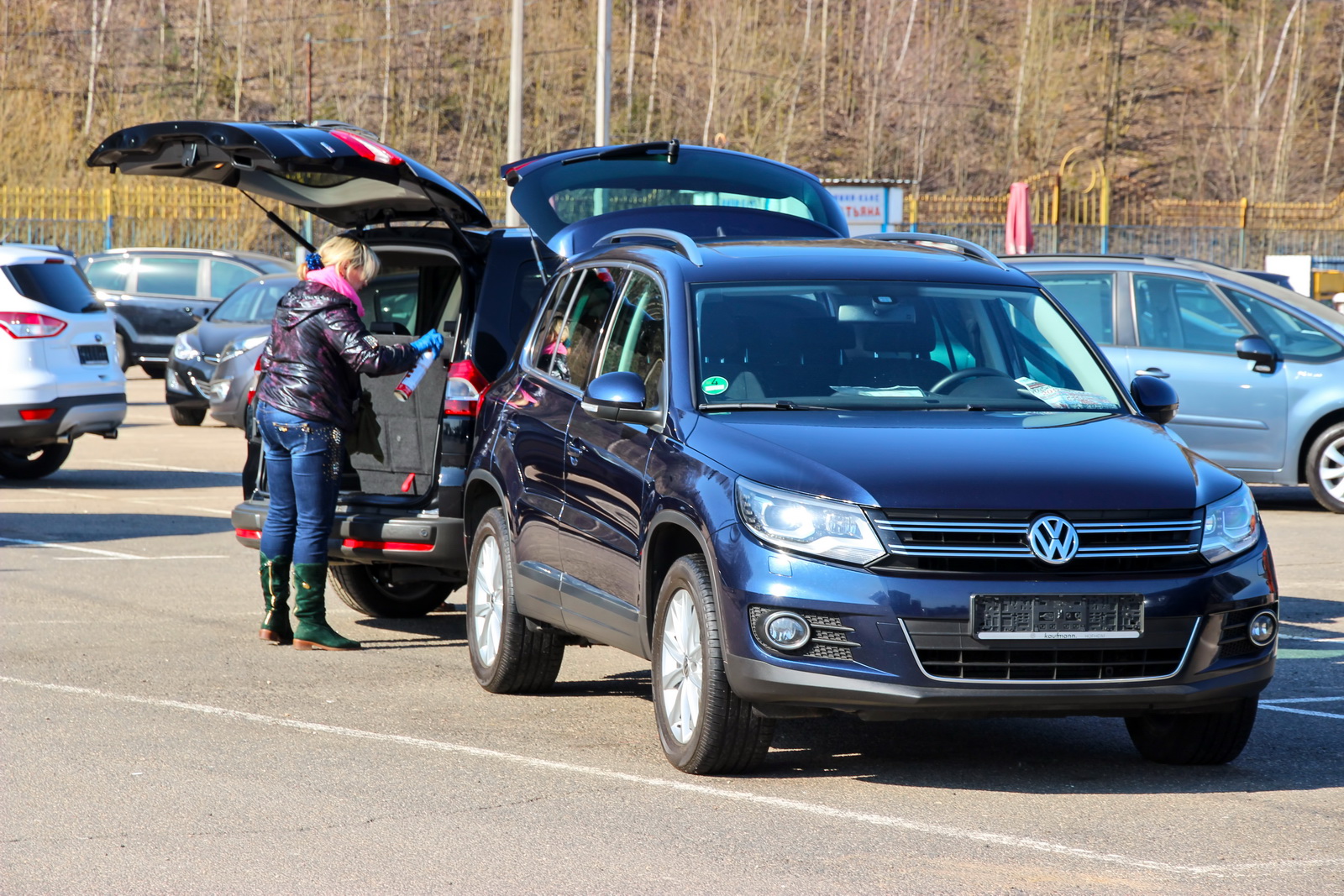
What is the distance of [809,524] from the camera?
5496 millimetres

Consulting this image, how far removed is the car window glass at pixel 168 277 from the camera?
1024 inches

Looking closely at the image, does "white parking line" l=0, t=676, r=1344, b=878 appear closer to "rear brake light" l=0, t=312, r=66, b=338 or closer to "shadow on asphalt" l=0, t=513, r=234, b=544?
"shadow on asphalt" l=0, t=513, r=234, b=544

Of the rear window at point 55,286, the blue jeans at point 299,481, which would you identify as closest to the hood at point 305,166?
the blue jeans at point 299,481

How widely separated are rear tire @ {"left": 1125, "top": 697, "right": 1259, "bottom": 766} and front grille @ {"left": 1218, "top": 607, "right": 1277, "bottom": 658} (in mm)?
225

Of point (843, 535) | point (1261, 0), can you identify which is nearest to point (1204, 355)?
point (843, 535)

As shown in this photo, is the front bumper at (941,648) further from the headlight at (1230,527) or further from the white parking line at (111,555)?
the white parking line at (111,555)

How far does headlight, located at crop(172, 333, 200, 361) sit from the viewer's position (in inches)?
812

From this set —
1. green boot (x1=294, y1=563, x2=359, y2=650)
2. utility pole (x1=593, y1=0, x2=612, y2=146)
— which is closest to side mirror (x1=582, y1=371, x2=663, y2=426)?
green boot (x1=294, y1=563, x2=359, y2=650)

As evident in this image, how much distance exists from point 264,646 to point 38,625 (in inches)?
51.2

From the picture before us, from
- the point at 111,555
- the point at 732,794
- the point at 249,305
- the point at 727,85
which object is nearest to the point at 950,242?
the point at 732,794

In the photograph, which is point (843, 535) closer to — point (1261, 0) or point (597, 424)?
point (597, 424)

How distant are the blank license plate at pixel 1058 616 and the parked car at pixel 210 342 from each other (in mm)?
15296

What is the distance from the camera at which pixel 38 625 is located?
9.00m

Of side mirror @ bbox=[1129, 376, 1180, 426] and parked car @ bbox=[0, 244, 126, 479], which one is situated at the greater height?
side mirror @ bbox=[1129, 376, 1180, 426]
